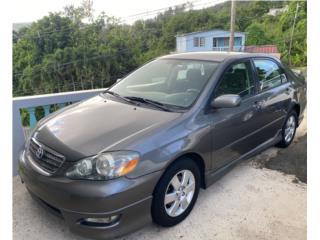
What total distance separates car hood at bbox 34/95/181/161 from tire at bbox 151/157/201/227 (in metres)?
0.42

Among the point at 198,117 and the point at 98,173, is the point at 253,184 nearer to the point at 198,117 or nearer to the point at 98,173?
the point at 198,117

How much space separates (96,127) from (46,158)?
0.48 metres

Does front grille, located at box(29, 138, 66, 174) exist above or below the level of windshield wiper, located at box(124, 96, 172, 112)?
below

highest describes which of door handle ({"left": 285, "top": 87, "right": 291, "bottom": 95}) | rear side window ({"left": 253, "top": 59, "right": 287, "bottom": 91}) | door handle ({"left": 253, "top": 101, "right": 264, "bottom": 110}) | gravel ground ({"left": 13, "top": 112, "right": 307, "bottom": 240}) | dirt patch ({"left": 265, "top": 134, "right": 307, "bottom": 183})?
rear side window ({"left": 253, "top": 59, "right": 287, "bottom": 91})

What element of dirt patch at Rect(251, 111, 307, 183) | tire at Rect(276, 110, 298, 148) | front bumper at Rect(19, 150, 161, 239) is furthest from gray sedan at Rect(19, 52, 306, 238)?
tire at Rect(276, 110, 298, 148)

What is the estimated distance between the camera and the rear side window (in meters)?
3.84

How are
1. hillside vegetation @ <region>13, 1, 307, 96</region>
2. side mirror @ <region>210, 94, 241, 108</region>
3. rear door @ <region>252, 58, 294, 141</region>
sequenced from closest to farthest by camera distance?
side mirror @ <region>210, 94, 241, 108</region> < rear door @ <region>252, 58, 294, 141</region> < hillside vegetation @ <region>13, 1, 307, 96</region>

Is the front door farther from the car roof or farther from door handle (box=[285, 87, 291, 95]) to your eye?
door handle (box=[285, 87, 291, 95])

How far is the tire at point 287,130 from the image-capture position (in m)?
4.44

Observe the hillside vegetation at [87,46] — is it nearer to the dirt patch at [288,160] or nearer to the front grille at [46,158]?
the dirt patch at [288,160]

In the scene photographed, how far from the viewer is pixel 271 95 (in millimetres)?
3924

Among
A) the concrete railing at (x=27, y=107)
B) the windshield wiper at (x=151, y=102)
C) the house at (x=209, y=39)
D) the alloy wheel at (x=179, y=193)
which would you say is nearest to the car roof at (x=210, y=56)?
the windshield wiper at (x=151, y=102)

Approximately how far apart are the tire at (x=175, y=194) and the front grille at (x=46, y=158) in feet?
2.66

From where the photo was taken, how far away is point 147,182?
234cm
